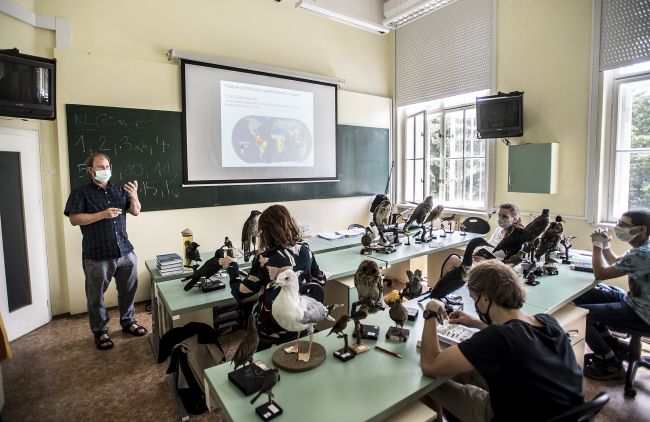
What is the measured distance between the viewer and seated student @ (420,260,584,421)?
4.18ft

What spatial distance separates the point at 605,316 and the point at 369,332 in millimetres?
1983

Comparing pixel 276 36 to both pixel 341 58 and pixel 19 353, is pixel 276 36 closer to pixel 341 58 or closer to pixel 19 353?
pixel 341 58

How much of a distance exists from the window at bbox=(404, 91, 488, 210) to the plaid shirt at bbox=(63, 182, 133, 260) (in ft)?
14.8

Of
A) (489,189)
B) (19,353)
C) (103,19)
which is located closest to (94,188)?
(19,353)

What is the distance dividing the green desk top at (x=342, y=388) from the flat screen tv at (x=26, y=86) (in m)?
2.95

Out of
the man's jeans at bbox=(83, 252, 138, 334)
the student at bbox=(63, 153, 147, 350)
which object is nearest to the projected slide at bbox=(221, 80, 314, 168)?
the student at bbox=(63, 153, 147, 350)

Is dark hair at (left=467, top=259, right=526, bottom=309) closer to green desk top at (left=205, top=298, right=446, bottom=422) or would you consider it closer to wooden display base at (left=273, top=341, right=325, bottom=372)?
green desk top at (left=205, top=298, right=446, bottom=422)

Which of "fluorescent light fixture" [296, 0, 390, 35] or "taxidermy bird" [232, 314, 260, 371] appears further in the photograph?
"fluorescent light fixture" [296, 0, 390, 35]

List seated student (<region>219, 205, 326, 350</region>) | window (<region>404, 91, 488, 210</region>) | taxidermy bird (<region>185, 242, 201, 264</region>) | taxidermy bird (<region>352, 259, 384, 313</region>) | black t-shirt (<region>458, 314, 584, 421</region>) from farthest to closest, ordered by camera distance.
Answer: window (<region>404, 91, 488, 210</region>) < taxidermy bird (<region>185, 242, 201, 264</region>) < seated student (<region>219, 205, 326, 350</region>) < taxidermy bird (<region>352, 259, 384, 313</region>) < black t-shirt (<region>458, 314, 584, 421</region>)

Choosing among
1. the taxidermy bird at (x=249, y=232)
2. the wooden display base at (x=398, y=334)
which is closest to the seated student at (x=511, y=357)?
the wooden display base at (x=398, y=334)

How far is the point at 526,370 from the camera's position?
1270 millimetres

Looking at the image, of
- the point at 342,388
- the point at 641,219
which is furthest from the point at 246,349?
the point at 641,219

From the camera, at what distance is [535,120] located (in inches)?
177

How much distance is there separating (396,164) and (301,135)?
6.69 ft
